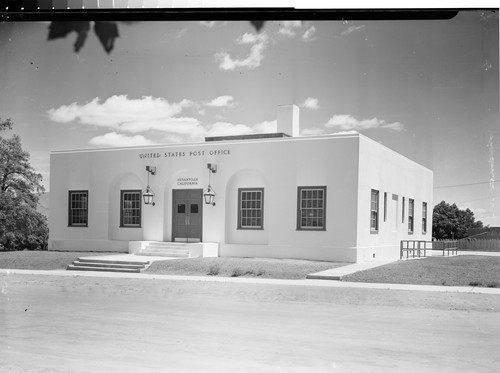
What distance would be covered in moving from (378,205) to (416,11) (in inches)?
275

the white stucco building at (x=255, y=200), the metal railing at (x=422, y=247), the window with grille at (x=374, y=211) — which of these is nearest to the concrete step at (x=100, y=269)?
the white stucco building at (x=255, y=200)

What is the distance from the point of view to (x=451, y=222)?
32.1 ft

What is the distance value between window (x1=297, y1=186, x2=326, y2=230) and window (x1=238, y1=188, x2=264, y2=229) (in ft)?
2.74

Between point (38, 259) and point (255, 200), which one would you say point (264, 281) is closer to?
point (255, 200)

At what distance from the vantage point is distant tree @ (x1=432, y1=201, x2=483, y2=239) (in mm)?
8211

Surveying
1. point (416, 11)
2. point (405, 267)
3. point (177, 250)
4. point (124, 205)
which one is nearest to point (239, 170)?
point (177, 250)

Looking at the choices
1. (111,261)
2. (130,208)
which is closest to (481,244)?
(130,208)

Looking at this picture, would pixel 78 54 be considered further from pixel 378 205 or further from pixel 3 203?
pixel 378 205

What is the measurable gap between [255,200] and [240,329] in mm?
5480

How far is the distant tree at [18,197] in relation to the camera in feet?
29.1

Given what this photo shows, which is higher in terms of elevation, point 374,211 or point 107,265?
point 374,211

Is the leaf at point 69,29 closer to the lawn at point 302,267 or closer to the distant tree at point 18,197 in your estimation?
the distant tree at point 18,197

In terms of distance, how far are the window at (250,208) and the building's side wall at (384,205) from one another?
2099 mm

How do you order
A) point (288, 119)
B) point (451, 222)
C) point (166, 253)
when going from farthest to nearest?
point (166, 253)
point (451, 222)
point (288, 119)
